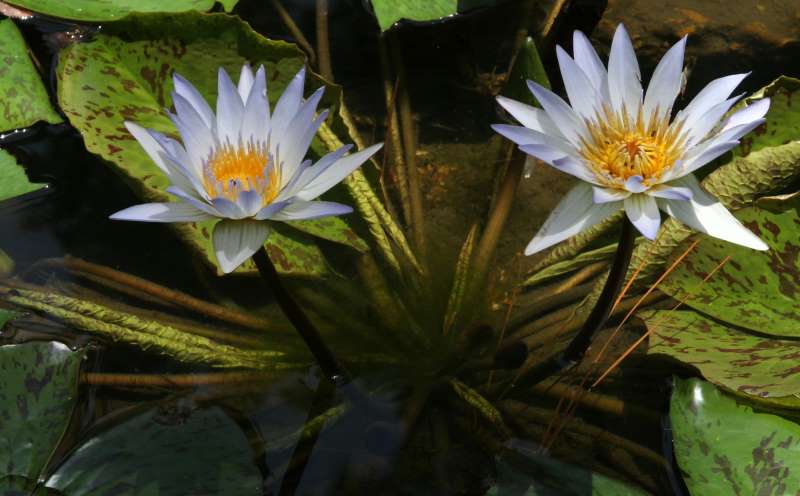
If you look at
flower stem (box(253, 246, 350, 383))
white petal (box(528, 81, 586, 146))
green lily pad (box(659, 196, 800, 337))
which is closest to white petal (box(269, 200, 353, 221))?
flower stem (box(253, 246, 350, 383))

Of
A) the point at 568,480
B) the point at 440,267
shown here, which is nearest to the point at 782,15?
the point at 440,267

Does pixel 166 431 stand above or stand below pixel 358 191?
below

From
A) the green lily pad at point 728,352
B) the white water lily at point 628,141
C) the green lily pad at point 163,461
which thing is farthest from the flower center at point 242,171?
the green lily pad at point 728,352

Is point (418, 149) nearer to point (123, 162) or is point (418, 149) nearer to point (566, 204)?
point (123, 162)

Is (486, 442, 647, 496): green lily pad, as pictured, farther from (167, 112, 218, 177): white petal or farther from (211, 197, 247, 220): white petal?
(167, 112, 218, 177): white petal

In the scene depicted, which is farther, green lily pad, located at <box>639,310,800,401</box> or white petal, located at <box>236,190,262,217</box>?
green lily pad, located at <box>639,310,800,401</box>
